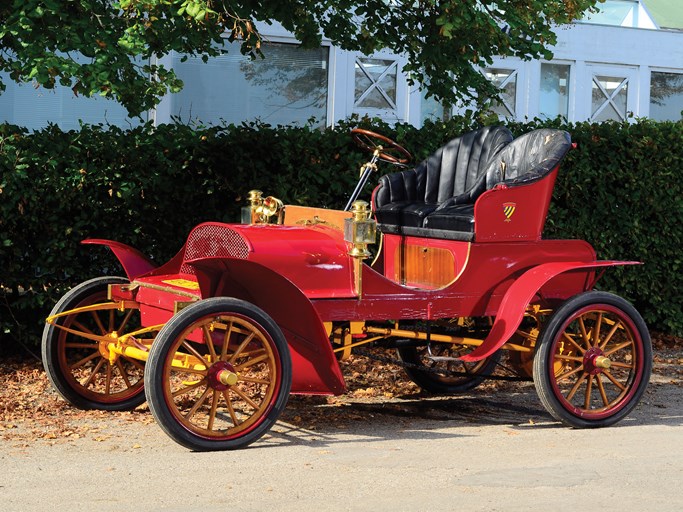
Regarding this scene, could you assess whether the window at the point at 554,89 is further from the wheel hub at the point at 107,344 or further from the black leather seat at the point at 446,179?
the wheel hub at the point at 107,344

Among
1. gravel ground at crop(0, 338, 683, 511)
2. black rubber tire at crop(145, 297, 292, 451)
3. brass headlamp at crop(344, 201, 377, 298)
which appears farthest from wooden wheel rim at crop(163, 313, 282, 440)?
brass headlamp at crop(344, 201, 377, 298)

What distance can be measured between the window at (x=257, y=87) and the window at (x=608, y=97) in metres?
3.71

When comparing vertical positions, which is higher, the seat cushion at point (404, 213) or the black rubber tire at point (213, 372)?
the seat cushion at point (404, 213)

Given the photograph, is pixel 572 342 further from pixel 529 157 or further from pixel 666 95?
pixel 666 95

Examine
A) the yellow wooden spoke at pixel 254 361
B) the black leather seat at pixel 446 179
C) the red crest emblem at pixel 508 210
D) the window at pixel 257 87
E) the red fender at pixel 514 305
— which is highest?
the window at pixel 257 87

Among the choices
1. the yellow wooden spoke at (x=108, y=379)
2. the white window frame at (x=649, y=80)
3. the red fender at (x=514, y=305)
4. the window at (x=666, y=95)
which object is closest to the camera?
the red fender at (x=514, y=305)

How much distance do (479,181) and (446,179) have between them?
0.33 metres

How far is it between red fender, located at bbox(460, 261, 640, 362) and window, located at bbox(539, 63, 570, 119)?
863 centimetres

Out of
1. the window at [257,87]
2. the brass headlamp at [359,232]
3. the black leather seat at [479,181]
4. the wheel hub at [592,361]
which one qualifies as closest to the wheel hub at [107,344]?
the brass headlamp at [359,232]

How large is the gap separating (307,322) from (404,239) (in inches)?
48.9

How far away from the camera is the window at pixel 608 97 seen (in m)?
15.0

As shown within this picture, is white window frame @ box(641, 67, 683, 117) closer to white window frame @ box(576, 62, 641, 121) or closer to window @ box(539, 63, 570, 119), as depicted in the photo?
white window frame @ box(576, 62, 641, 121)

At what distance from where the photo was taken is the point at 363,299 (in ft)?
20.3

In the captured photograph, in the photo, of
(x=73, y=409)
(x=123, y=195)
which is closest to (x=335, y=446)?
(x=73, y=409)
